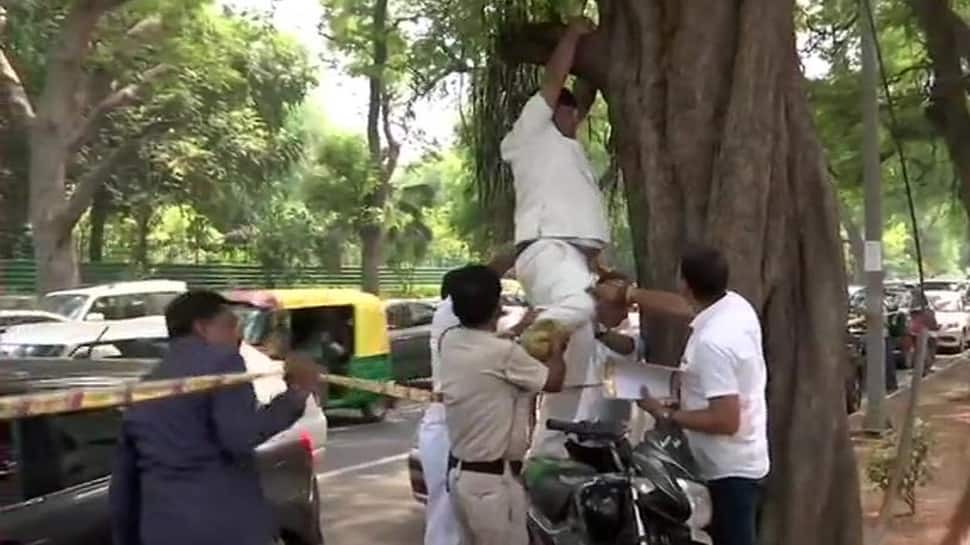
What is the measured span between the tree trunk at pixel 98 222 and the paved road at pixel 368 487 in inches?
522

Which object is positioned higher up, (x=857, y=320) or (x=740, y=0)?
(x=740, y=0)

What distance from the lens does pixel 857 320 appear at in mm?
24312

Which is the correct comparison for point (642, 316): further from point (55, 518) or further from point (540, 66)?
point (55, 518)

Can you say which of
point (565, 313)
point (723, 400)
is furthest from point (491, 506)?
point (723, 400)

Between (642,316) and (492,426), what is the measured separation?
122cm

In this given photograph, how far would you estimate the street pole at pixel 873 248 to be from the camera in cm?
1697

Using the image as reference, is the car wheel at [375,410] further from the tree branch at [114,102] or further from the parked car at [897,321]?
the parked car at [897,321]

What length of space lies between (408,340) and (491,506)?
16716 mm

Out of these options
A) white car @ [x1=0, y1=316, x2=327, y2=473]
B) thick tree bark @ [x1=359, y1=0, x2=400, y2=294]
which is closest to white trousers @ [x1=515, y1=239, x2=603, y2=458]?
white car @ [x1=0, y1=316, x2=327, y2=473]

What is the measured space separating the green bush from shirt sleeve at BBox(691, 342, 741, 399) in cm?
577

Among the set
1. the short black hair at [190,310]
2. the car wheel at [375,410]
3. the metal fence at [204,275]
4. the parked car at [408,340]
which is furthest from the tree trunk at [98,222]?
the short black hair at [190,310]

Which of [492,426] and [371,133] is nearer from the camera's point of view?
[492,426]

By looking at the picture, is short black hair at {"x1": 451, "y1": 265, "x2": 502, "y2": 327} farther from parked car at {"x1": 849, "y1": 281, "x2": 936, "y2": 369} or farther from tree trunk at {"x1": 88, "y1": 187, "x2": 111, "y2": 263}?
tree trunk at {"x1": 88, "y1": 187, "x2": 111, "y2": 263}

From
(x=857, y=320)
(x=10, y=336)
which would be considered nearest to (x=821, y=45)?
(x=857, y=320)
